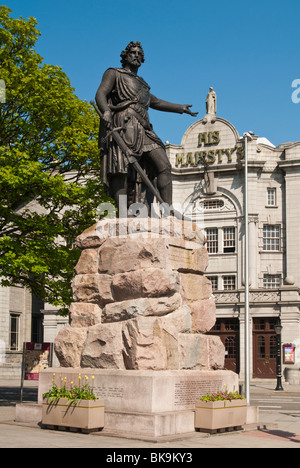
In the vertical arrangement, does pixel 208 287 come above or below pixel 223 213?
below

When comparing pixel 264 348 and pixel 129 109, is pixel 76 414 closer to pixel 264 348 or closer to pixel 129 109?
pixel 129 109

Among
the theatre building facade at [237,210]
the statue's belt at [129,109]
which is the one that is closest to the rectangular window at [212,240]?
the theatre building facade at [237,210]

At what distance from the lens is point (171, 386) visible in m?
10.6

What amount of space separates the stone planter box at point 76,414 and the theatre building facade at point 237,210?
38.1 metres

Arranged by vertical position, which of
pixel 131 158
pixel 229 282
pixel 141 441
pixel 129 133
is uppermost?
pixel 129 133

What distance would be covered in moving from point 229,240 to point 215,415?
4190 cm

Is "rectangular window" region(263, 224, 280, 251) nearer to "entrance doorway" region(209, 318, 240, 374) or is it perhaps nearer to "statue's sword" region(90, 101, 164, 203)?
"entrance doorway" region(209, 318, 240, 374)

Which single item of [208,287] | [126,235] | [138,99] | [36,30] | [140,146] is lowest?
[208,287]

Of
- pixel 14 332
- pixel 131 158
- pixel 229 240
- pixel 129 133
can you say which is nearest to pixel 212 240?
pixel 229 240

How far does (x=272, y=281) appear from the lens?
50969mm

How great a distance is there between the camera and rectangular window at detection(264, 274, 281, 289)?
50.8 meters
